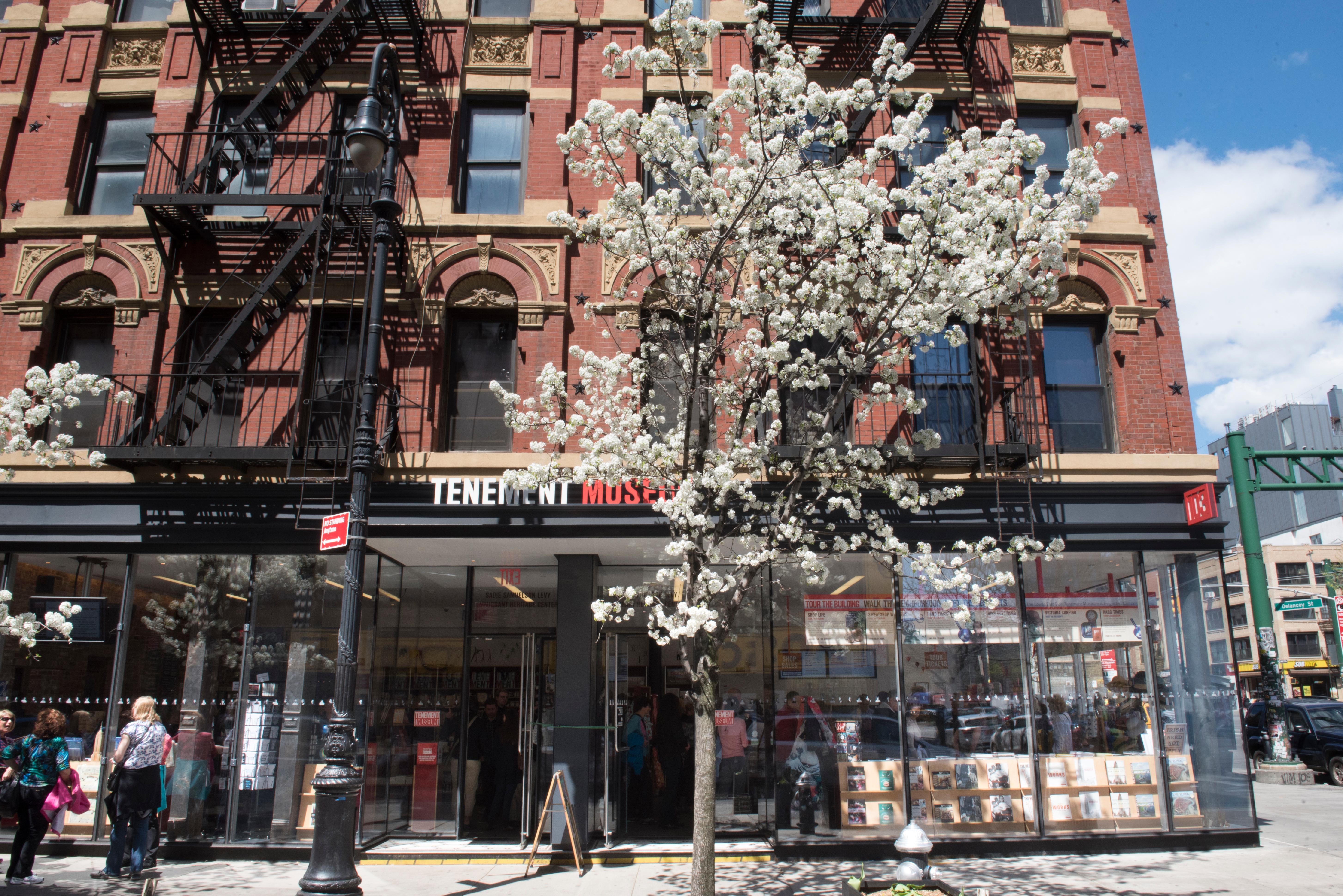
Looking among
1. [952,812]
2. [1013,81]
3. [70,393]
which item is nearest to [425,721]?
[70,393]

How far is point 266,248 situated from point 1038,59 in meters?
12.1

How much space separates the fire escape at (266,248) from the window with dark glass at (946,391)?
23.8 ft

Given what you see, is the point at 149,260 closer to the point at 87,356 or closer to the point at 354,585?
the point at 87,356

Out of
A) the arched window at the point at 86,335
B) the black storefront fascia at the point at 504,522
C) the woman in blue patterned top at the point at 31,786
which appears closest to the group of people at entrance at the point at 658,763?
the black storefront fascia at the point at 504,522

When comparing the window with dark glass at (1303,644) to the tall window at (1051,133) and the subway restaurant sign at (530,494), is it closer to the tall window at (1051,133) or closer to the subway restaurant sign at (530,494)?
the tall window at (1051,133)

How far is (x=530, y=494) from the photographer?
1114cm

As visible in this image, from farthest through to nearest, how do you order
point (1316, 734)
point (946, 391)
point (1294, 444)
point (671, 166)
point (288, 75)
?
point (1294, 444) < point (1316, 734) < point (288, 75) < point (946, 391) < point (671, 166)

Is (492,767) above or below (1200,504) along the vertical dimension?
below

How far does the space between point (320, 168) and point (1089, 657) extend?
12.8m

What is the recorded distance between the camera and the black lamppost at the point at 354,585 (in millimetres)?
7250

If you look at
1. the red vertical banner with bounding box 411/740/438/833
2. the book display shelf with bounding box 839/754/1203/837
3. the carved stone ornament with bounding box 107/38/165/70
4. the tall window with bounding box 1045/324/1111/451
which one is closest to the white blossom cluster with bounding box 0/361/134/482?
the red vertical banner with bounding box 411/740/438/833

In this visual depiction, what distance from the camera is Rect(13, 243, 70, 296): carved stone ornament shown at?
40.9ft

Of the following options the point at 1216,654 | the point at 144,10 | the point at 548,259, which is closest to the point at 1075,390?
the point at 1216,654

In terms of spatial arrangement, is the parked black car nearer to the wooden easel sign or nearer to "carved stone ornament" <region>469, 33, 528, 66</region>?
the wooden easel sign
